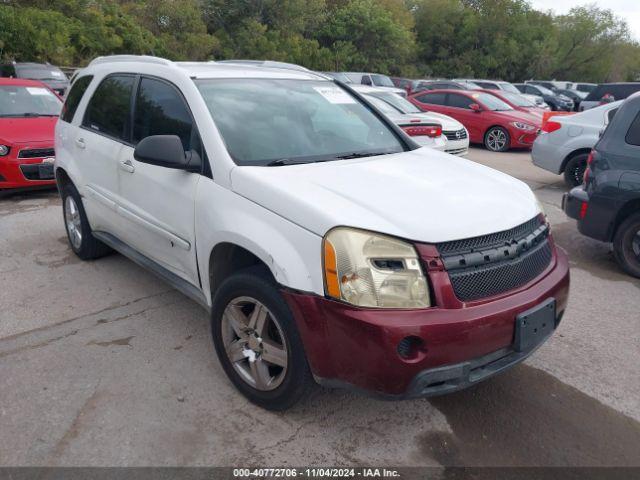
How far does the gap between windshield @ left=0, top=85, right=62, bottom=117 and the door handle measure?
5.28 meters

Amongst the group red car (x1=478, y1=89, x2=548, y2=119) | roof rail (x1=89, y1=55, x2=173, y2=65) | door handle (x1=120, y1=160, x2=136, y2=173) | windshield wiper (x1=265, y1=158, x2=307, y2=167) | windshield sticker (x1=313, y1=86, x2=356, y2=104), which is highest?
roof rail (x1=89, y1=55, x2=173, y2=65)

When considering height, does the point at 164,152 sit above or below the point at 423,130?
above

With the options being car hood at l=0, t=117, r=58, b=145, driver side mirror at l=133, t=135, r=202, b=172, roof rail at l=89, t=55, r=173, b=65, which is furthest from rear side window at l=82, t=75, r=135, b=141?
car hood at l=0, t=117, r=58, b=145

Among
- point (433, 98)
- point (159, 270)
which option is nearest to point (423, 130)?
point (433, 98)

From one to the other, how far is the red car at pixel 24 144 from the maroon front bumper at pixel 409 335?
5.99 meters

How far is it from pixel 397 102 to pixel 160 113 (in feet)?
27.3

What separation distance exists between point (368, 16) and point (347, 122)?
1540 inches

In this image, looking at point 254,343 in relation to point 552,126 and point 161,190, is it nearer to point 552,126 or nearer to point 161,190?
point 161,190

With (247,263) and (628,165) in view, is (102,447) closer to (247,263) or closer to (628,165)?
(247,263)

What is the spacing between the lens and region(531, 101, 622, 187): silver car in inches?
321

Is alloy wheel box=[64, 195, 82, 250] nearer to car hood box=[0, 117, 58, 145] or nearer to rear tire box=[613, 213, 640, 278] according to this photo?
car hood box=[0, 117, 58, 145]

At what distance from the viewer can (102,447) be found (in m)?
2.65

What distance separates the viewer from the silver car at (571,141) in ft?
26.7

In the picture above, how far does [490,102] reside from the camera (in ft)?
44.3
